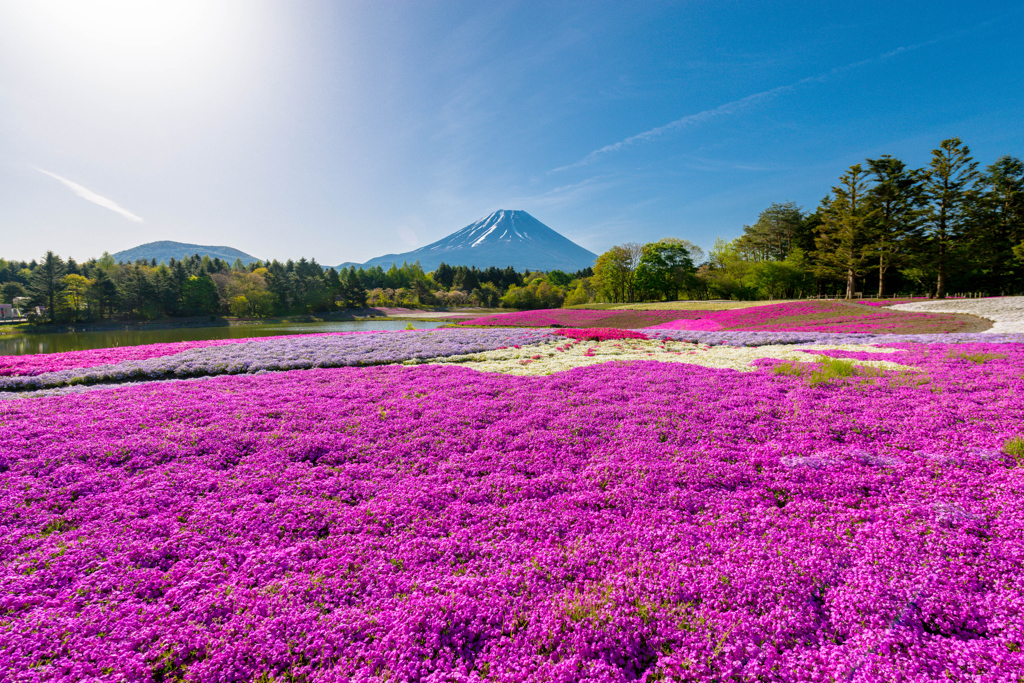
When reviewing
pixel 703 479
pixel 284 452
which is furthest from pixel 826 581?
pixel 284 452

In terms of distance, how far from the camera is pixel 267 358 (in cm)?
1516

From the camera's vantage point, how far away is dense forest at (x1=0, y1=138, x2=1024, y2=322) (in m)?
44.1

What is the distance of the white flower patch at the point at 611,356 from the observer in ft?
42.7

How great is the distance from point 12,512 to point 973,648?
9359mm

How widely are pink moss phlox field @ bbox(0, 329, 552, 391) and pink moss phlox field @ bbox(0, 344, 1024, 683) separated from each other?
5.38 m

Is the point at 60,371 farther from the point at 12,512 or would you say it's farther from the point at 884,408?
the point at 884,408

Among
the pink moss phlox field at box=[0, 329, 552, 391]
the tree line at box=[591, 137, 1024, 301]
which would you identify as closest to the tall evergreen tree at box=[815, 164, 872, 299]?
the tree line at box=[591, 137, 1024, 301]

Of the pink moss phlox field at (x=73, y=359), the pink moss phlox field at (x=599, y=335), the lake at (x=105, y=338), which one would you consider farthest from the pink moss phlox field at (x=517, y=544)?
the lake at (x=105, y=338)

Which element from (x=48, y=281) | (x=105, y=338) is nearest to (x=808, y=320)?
(x=105, y=338)

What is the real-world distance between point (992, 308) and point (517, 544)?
4101 cm

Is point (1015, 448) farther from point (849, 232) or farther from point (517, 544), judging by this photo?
point (849, 232)

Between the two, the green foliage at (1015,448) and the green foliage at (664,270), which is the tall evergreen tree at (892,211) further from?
the green foliage at (1015,448)

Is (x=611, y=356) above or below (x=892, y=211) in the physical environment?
below

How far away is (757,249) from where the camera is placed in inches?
→ 3100
